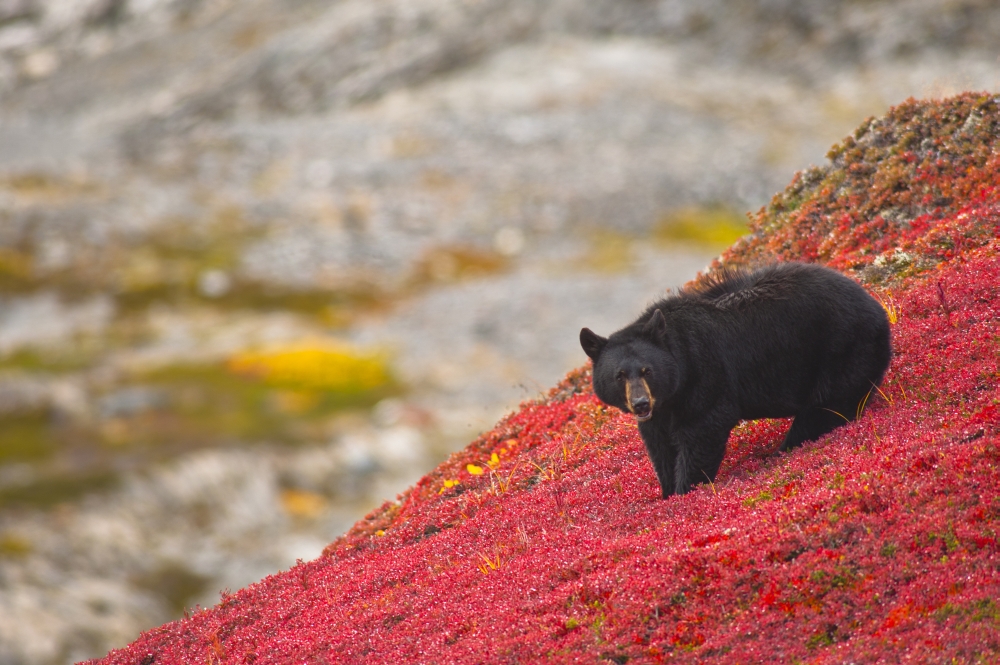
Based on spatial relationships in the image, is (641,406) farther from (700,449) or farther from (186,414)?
(186,414)

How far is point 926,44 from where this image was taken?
338 feet

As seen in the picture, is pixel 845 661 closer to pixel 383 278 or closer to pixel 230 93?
pixel 383 278

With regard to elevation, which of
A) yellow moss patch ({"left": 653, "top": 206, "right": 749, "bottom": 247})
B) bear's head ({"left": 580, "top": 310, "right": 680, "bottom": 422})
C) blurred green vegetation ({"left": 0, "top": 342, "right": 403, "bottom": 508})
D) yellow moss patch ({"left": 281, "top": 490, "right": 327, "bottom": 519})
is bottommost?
bear's head ({"left": 580, "top": 310, "right": 680, "bottom": 422})

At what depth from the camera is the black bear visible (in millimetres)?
12125

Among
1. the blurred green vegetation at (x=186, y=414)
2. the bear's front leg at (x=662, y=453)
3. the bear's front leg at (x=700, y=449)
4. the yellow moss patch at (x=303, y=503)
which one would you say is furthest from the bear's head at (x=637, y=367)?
the blurred green vegetation at (x=186, y=414)

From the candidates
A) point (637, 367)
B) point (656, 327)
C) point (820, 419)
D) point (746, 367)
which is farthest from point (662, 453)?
point (820, 419)

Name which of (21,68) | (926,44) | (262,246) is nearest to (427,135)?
(262,246)

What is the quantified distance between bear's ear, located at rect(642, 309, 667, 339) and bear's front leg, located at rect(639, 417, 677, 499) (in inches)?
45.3

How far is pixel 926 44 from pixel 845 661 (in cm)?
10972

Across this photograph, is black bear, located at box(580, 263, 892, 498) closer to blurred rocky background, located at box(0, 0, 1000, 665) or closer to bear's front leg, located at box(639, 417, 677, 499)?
bear's front leg, located at box(639, 417, 677, 499)

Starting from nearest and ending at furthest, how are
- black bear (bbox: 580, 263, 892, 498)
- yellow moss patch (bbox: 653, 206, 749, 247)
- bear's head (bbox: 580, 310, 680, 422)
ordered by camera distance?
bear's head (bbox: 580, 310, 680, 422), black bear (bbox: 580, 263, 892, 498), yellow moss patch (bbox: 653, 206, 749, 247)

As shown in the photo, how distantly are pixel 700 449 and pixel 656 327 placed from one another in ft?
5.49

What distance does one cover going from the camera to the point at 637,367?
467 inches

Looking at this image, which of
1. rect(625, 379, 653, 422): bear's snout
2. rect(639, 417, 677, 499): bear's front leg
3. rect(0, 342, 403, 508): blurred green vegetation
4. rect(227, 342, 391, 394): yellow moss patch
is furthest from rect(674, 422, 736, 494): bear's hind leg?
rect(227, 342, 391, 394): yellow moss patch
